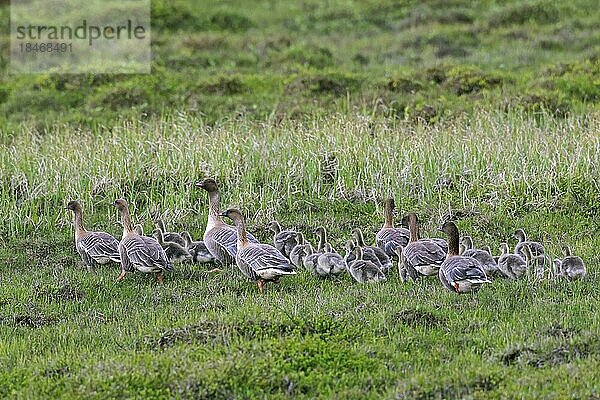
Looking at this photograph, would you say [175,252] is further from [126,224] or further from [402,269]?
[402,269]

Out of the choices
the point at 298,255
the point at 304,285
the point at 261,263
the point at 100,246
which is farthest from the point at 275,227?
the point at 100,246

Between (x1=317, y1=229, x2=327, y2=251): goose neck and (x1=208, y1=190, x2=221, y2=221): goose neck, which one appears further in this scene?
(x1=208, y1=190, x2=221, y2=221): goose neck

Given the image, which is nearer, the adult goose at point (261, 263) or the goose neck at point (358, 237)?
the adult goose at point (261, 263)

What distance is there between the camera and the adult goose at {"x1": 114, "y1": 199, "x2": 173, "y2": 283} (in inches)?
468

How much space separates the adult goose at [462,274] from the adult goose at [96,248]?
418cm

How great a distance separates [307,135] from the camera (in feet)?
54.7

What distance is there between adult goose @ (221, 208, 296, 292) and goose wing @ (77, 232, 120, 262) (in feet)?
5.56

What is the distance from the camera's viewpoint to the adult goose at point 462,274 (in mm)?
10695

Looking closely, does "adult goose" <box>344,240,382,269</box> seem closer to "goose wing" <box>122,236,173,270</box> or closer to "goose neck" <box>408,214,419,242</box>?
"goose neck" <box>408,214,419,242</box>

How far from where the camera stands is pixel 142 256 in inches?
469

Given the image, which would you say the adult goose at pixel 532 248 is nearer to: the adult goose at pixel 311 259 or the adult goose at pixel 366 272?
Result: the adult goose at pixel 366 272

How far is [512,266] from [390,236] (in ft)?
6.26

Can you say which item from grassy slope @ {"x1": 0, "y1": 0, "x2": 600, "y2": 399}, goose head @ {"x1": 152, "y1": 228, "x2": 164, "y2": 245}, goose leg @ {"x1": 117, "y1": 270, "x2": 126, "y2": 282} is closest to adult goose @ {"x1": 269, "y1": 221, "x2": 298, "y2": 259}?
grassy slope @ {"x1": 0, "y1": 0, "x2": 600, "y2": 399}

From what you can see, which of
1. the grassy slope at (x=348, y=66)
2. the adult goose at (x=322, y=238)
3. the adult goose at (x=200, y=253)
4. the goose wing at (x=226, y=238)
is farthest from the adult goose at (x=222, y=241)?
the grassy slope at (x=348, y=66)
